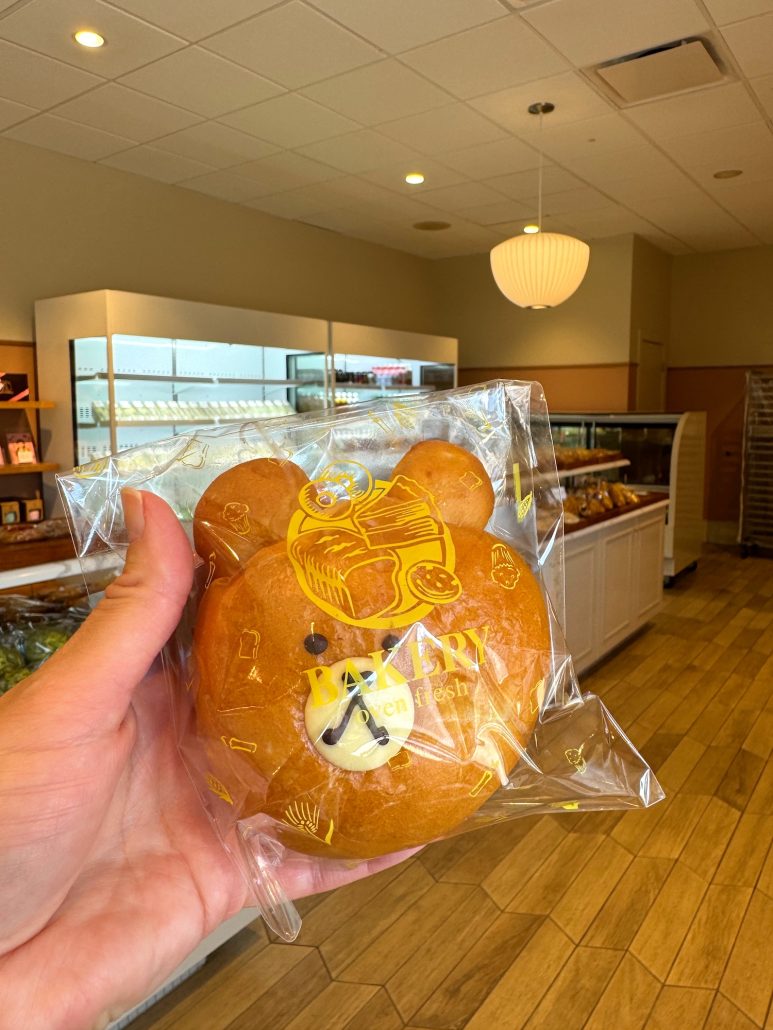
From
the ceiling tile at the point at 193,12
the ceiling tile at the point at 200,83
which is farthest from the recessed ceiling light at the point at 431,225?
the ceiling tile at the point at 193,12

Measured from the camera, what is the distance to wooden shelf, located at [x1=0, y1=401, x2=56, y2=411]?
4289 mm

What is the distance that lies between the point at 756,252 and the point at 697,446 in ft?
9.05

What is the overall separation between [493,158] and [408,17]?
196 cm

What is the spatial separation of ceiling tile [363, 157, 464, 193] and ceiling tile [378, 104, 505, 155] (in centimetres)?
30

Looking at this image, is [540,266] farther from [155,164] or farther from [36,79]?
[36,79]

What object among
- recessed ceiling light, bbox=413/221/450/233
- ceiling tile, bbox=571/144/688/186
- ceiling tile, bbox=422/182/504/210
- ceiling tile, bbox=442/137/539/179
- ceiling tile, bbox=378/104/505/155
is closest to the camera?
ceiling tile, bbox=378/104/505/155

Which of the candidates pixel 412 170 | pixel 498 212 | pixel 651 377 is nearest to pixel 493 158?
pixel 412 170

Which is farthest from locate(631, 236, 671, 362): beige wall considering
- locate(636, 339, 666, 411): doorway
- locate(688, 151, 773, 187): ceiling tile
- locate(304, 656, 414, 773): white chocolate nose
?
locate(304, 656, 414, 773): white chocolate nose

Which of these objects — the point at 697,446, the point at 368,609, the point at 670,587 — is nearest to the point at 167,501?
the point at 368,609

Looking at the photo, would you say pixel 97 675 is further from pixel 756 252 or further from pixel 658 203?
pixel 756 252

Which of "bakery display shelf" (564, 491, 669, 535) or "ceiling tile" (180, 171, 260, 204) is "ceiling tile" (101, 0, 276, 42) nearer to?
"ceiling tile" (180, 171, 260, 204)

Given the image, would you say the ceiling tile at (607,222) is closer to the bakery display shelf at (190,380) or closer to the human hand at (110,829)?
the bakery display shelf at (190,380)

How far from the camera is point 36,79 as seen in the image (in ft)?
12.0

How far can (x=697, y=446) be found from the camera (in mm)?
6574
